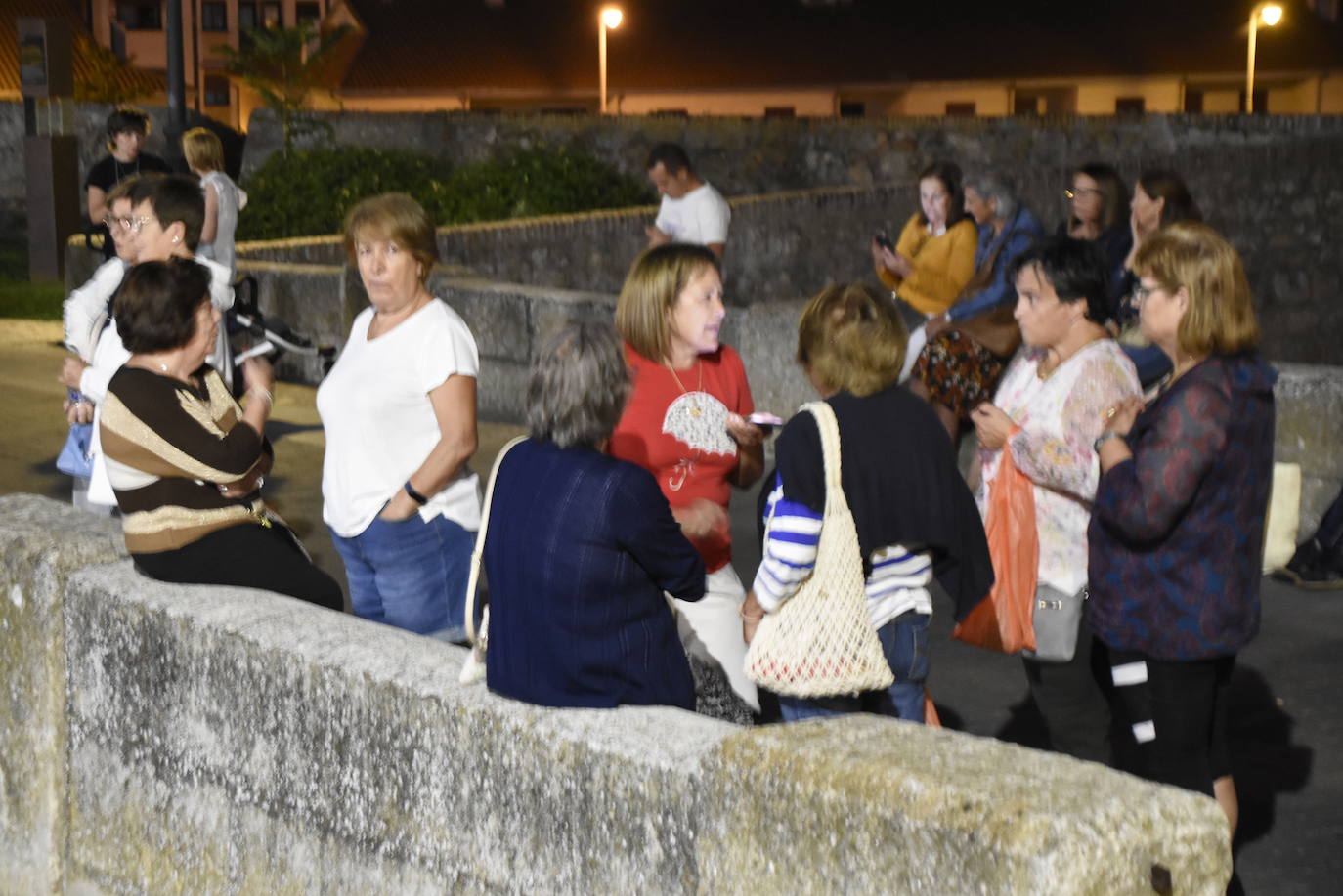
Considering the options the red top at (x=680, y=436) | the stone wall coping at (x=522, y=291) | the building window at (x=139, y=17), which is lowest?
the red top at (x=680, y=436)

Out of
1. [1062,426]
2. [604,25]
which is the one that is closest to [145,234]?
[1062,426]

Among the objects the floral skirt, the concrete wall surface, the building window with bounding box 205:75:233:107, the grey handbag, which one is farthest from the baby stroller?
the building window with bounding box 205:75:233:107

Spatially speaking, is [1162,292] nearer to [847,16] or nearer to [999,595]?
[999,595]

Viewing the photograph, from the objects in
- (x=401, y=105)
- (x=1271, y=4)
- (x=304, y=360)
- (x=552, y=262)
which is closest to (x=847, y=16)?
(x=1271, y=4)

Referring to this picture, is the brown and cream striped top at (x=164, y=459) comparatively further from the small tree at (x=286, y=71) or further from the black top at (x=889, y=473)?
the small tree at (x=286, y=71)

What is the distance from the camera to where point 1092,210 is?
25.6ft

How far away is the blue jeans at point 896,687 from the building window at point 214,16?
6408cm

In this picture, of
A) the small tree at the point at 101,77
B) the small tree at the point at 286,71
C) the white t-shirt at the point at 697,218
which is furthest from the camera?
the small tree at the point at 101,77

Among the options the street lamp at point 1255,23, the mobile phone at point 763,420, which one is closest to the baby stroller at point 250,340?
the mobile phone at point 763,420

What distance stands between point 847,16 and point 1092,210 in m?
38.8

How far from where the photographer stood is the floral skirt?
289 inches

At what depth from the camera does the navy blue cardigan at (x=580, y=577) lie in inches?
146

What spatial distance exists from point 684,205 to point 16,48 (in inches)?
2024

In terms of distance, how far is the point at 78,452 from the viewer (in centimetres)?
656
